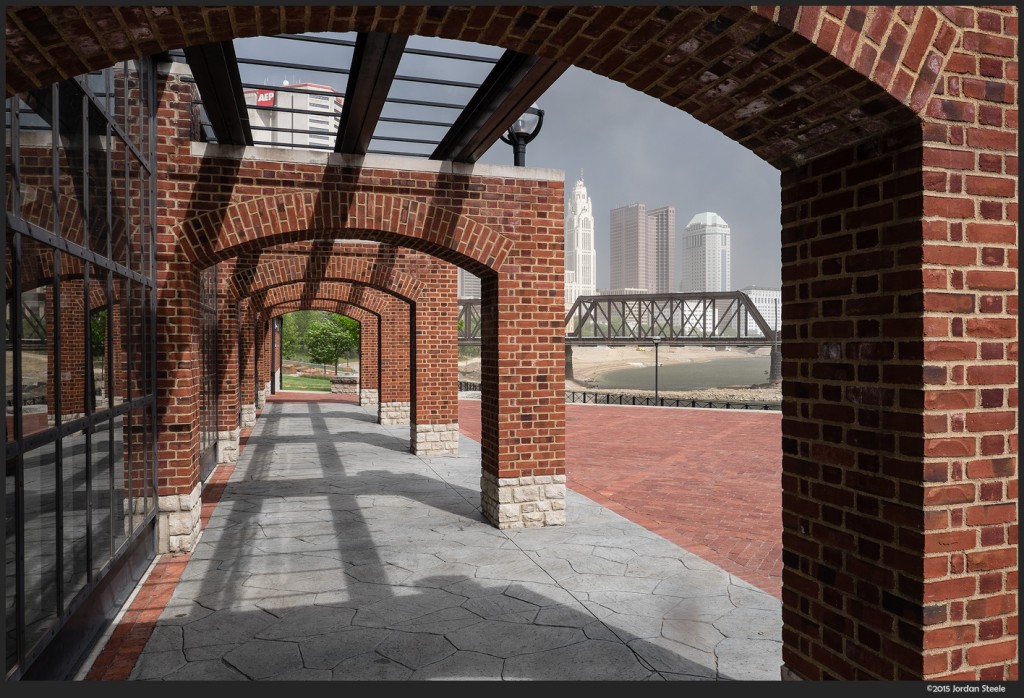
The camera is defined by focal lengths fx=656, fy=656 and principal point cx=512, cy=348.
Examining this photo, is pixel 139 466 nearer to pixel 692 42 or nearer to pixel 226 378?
pixel 692 42

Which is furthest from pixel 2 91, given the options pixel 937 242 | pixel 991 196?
pixel 991 196

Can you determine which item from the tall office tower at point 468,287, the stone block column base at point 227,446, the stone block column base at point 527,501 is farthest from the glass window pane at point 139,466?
the tall office tower at point 468,287

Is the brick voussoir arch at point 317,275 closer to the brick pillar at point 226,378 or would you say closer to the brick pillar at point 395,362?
the brick pillar at point 226,378

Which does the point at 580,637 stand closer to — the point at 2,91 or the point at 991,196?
the point at 991,196

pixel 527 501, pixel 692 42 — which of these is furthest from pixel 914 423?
pixel 527 501

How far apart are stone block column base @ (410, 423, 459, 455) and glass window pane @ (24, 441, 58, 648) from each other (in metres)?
8.68

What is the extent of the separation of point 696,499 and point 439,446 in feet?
17.6

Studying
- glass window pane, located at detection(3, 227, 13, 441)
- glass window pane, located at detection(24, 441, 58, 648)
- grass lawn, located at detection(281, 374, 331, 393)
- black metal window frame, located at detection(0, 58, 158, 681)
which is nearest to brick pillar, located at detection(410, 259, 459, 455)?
black metal window frame, located at detection(0, 58, 158, 681)

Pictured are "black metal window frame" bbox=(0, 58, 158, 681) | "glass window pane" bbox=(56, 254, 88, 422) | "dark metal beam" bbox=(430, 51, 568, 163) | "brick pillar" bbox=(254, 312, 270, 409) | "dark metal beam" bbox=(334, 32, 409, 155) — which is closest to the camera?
"black metal window frame" bbox=(0, 58, 158, 681)

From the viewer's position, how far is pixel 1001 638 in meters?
2.60

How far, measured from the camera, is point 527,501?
743 cm

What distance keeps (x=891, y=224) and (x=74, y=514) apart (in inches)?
191

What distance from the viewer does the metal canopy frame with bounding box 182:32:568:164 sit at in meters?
4.80

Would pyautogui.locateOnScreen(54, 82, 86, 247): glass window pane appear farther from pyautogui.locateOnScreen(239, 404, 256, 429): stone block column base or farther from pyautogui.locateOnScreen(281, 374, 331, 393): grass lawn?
pyautogui.locateOnScreen(281, 374, 331, 393): grass lawn
